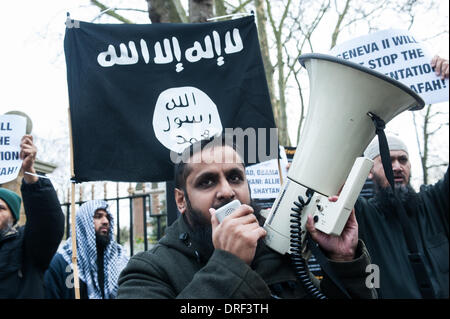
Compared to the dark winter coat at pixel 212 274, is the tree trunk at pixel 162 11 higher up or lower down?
higher up

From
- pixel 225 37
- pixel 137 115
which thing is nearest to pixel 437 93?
pixel 225 37

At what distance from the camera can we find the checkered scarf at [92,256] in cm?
351

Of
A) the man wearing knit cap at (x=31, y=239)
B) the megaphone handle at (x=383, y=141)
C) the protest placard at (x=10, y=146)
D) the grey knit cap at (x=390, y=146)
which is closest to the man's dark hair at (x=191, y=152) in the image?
the megaphone handle at (x=383, y=141)

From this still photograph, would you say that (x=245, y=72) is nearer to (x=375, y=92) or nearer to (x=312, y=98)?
(x=312, y=98)

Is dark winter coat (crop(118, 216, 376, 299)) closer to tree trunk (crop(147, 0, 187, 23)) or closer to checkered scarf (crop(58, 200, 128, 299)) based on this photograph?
checkered scarf (crop(58, 200, 128, 299))

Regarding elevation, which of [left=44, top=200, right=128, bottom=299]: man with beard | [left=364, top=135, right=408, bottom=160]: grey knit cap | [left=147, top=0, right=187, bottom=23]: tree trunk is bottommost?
[left=44, top=200, right=128, bottom=299]: man with beard

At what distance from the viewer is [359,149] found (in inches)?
59.2

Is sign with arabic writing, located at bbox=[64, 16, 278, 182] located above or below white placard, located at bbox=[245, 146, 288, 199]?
above

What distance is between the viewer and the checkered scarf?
351 centimetres

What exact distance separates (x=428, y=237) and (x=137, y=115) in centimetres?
200

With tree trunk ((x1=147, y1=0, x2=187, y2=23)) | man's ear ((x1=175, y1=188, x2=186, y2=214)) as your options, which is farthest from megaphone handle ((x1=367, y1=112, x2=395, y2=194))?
tree trunk ((x1=147, y1=0, x2=187, y2=23))

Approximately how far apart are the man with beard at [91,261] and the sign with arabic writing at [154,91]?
137 cm

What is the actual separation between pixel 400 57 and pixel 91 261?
10.3 ft

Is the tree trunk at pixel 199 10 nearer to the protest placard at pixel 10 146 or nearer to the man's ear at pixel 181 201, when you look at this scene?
the protest placard at pixel 10 146
